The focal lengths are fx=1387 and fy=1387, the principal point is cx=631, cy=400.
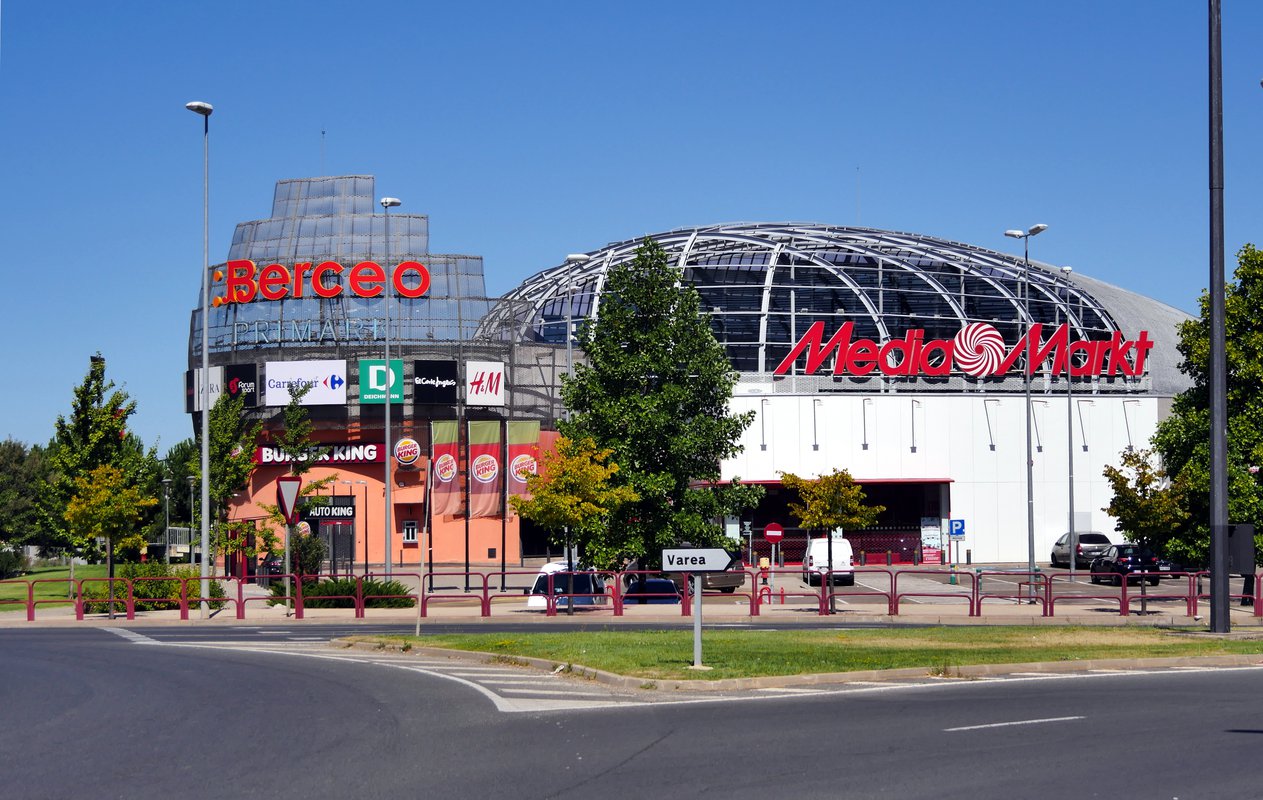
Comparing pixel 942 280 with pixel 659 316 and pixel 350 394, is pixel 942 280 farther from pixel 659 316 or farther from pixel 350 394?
pixel 659 316

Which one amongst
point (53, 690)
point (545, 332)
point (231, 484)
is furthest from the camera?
point (545, 332)

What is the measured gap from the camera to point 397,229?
264ft

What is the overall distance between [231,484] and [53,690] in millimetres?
46882

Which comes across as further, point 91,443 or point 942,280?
point 942,280

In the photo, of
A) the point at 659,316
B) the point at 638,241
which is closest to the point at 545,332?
the point at 638,241

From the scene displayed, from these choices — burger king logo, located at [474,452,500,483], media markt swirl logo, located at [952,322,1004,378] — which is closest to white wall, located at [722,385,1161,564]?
media markt swirl logo, located at [952,322,1004,378]

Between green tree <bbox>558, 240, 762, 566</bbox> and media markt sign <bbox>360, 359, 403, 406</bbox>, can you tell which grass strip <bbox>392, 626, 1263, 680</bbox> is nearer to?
green tree <bbox>558, 240, 762, 566</bbox>

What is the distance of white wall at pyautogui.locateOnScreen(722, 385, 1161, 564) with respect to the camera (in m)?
73.8

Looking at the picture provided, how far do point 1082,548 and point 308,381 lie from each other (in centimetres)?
4040

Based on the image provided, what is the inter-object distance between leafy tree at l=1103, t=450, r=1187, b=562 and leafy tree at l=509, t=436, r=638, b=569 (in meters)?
14.3

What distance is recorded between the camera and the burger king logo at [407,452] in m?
74.2

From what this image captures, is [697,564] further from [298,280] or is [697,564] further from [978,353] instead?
[298,280]

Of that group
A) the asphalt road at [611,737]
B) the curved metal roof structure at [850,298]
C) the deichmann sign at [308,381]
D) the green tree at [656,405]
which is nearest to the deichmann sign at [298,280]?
the deichmann sign at [308,381]

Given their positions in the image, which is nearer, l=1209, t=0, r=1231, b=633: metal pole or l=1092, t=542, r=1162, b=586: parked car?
l=1209, t=0, r=1231, b=633: metal pole
